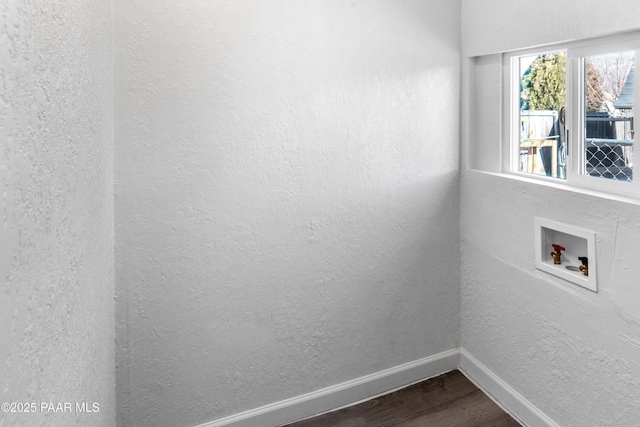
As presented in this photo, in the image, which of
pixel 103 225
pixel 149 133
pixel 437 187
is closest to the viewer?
pixel 103 225

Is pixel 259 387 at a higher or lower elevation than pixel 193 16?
lower

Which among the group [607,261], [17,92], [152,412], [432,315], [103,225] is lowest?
[152,412]

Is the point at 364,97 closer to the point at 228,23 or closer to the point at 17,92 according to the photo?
the point at 228,23

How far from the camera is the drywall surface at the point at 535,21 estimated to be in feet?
5.15

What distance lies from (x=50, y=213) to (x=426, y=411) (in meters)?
2.02

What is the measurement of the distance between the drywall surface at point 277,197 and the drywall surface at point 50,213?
1.75 ft

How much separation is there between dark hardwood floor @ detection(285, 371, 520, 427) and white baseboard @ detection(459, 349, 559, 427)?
0.03m

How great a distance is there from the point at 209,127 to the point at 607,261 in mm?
1627

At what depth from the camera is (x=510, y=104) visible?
2201 millimetres

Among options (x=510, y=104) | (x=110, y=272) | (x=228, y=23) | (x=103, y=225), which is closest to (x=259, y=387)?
(x=110, y=272)

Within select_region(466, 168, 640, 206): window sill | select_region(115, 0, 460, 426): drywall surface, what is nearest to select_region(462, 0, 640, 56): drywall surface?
select_region(115, 0, 460, 426): drywall surface

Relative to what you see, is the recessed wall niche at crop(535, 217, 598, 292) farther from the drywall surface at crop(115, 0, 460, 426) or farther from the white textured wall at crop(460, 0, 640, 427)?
the drywall surface at crop(115, 0, 460, 426)

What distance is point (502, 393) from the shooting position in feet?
7.30

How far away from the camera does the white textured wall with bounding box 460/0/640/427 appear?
1603mm
